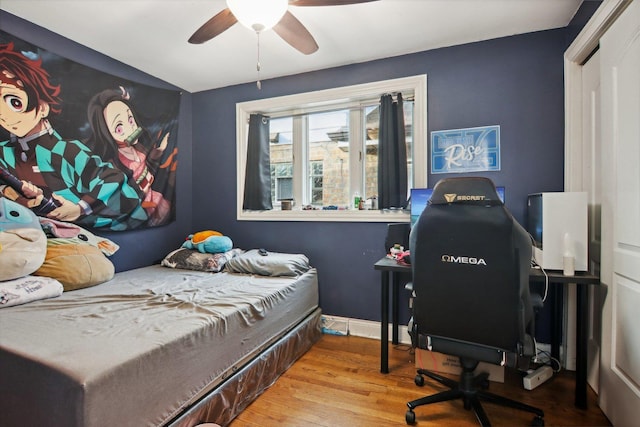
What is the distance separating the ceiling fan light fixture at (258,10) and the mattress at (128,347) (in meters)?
1.56

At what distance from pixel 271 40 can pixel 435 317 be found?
7.61 ft

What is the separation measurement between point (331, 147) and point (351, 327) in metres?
1.75

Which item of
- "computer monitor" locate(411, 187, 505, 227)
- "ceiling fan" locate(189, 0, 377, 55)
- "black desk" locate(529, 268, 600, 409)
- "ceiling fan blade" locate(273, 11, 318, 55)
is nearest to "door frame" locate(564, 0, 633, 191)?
"black desk" locate(529, 268, 600, 409)

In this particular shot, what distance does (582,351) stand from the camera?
175cm

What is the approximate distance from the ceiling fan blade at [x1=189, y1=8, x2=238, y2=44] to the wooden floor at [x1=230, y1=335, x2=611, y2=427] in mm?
2260

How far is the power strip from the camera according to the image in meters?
1.93

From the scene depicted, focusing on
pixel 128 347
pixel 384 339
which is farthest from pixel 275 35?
pixel 384 339

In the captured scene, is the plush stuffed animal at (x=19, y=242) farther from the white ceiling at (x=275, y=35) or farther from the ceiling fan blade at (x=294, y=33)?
the ceiling fan blade at (x=294, y=33)

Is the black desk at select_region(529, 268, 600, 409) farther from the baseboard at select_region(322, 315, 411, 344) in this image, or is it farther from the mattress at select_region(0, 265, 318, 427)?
the mattress at select_region(0, 265, 318, 427)

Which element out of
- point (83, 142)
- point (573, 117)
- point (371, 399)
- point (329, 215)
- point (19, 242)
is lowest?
point (371, 399)

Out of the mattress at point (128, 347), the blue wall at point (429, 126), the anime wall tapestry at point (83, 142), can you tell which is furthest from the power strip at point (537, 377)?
the anime wall tapestry at point (83, 142)

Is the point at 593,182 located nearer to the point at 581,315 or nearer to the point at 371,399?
the point at 581,315

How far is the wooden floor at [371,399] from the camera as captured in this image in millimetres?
1636

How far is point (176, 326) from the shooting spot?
146cm
